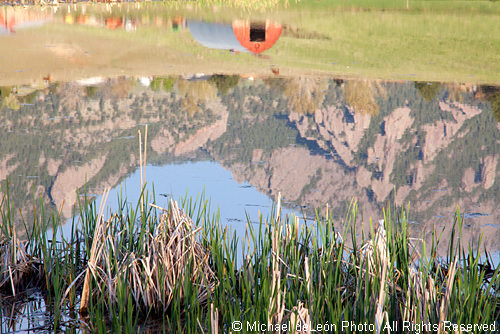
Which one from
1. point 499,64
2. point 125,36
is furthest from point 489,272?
point 125,36

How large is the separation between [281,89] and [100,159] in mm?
8263

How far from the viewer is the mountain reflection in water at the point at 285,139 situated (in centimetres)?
1120

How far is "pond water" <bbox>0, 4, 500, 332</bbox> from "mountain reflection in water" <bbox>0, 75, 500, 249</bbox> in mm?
53

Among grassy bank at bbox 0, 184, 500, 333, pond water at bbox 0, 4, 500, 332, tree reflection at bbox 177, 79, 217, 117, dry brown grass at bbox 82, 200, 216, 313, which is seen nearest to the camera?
grassy bank at bbox 0, 184, 500, 333

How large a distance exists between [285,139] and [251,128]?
1.34 meters

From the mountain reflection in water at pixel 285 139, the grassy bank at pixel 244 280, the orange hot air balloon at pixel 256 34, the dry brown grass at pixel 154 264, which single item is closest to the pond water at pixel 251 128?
the mountain reflection in water at pixel 285 139

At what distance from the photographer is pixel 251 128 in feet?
53.8

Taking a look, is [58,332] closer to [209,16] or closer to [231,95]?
[231,95]

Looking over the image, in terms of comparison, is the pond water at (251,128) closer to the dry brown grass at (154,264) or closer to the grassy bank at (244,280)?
the grassy bank at (244,280)

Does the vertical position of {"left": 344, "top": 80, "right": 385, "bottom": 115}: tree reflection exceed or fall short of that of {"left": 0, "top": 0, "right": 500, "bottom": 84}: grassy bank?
it falls short

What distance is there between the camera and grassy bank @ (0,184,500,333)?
4855 millimetres

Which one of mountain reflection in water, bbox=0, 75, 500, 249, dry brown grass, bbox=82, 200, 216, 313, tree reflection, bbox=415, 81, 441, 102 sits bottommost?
mountain reflection in water, bbox=0, 75, 500, 249

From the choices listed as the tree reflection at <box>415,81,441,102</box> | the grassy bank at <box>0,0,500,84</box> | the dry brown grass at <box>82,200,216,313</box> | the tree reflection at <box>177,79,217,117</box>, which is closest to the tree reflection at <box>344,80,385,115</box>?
the tree reflection at <box>415,81,441,102</box>

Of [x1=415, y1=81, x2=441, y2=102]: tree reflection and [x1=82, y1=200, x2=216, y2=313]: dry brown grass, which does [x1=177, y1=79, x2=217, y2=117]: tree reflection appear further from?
[x1=82, y1=200, x2=216, y2=313]: dry brown grass
